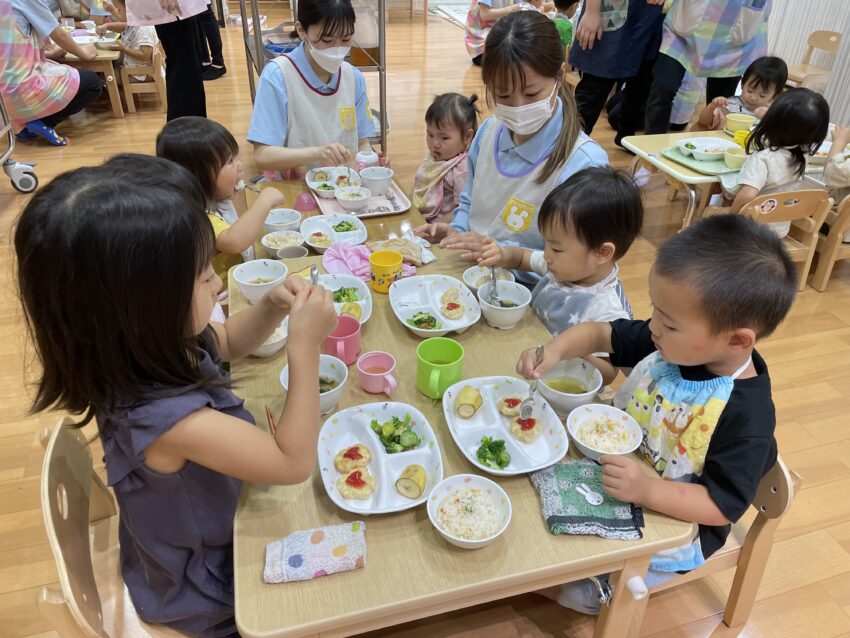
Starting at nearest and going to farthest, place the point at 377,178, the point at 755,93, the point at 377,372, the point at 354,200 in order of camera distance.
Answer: the point at 377,372, the point at 354,200, the point at 377,178, the point at 755,93

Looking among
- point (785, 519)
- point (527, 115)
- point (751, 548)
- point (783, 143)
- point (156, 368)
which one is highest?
point (527, 115)

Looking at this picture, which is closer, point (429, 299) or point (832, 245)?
point (429, 299)

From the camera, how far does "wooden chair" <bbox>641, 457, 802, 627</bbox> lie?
3.85ft

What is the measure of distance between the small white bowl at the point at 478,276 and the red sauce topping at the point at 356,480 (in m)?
0.68

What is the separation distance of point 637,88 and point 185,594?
171 inches

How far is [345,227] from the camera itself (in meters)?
1.83

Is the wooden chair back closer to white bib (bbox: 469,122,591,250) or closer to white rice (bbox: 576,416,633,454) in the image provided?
white rice (bbox: 576,416,633,454)

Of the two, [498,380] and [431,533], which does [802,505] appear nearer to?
[498,380]

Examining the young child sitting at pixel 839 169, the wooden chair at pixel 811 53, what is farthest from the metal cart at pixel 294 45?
the wooden chair at pixel 811 53

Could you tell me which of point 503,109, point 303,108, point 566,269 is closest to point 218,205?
point 303,108

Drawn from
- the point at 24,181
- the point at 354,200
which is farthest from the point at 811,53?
the point at 24,181

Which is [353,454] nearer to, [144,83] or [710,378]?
[710,378]

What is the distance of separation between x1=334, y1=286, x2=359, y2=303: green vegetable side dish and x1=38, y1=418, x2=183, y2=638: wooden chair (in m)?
0.62

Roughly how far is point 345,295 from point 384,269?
0.41 ft
